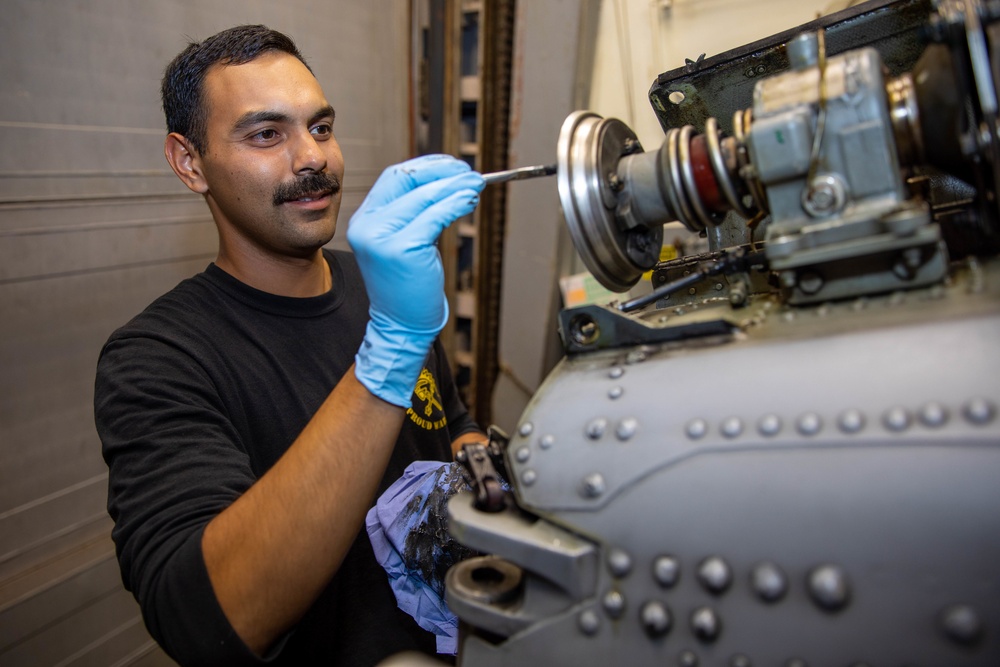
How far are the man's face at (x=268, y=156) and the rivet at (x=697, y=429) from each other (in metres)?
1.03

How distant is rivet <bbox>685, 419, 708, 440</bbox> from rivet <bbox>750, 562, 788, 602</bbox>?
0.13 m

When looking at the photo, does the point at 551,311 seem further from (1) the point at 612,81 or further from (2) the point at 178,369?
(2) the point at 178,369

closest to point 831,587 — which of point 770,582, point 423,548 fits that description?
point 770,582

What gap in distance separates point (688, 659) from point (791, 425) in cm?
26

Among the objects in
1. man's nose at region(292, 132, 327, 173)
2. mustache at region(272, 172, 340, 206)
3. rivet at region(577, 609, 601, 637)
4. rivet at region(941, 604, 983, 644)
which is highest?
man's nose at region(292, 132, 327, 173)

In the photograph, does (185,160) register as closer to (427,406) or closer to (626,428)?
(427,406)

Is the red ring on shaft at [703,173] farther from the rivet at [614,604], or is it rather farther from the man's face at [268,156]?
the man's face at [268,156]

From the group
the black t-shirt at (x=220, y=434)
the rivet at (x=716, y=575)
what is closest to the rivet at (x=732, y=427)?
the rivet at (x=716, y=575)

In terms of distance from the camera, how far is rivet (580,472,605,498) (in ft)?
2.12

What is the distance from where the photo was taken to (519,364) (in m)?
2.92

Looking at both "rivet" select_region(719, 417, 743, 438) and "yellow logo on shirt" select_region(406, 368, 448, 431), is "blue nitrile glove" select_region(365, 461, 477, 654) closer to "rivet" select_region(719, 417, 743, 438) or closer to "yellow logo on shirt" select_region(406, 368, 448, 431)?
"yellow logo on shirt" select_region(406, 368, 448, 431)

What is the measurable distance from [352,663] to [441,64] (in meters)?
2.71

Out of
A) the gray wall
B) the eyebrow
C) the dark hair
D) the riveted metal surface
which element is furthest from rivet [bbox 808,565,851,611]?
the gray wall

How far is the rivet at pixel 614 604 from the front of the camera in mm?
631
